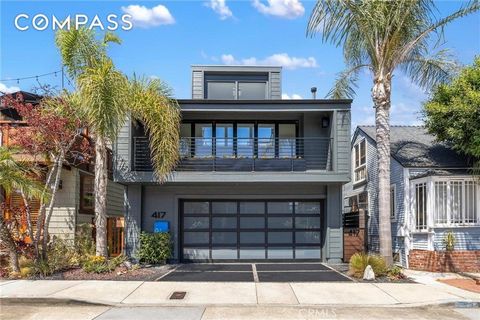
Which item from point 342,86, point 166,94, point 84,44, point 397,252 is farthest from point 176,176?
point 397,252

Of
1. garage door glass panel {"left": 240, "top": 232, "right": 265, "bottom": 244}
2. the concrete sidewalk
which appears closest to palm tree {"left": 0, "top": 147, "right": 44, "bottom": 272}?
the concrete sidewalk

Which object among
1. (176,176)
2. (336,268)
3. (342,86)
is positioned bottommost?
(336,268)

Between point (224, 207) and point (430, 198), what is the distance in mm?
6556

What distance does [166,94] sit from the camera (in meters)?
15.1

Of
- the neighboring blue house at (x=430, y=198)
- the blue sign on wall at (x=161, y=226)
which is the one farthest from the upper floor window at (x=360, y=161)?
the blue sign on wall at (x=161, y=226)

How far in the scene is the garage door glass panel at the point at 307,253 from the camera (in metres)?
16.9

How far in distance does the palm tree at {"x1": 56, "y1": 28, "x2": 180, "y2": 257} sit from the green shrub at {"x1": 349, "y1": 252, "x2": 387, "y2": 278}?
6014 mm

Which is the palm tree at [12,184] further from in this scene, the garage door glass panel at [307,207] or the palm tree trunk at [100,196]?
the garage door glass panel at [307,207]

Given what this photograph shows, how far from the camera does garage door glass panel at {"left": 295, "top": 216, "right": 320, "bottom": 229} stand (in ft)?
55.7

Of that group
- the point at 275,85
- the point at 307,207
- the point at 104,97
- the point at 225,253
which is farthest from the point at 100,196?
the point at 275,85

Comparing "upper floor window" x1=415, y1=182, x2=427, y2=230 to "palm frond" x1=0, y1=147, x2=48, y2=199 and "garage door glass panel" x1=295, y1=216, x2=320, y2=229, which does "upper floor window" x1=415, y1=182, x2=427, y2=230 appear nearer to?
"garage door glass panel" x1=295, y1=216, x2=320, y2=229

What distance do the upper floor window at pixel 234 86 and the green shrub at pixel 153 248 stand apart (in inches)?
266

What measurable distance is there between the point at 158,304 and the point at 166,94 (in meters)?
7.14

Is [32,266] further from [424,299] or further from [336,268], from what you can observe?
[424,299]
